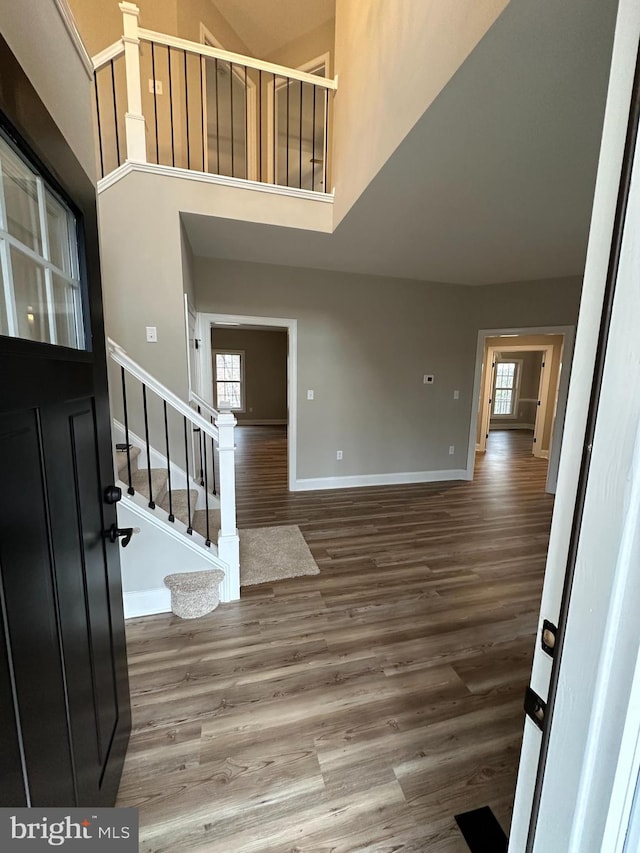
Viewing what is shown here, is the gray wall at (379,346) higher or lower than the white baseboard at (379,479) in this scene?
higher

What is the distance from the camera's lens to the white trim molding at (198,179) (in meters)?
2.62

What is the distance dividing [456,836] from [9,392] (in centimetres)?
181

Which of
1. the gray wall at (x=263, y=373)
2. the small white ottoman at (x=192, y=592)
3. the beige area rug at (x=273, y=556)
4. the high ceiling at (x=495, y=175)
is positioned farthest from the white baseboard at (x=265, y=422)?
the small white ottoman at (x=192, y=592)

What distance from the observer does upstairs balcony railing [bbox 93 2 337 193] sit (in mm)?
2600

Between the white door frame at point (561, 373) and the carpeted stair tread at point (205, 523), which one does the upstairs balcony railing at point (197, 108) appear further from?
the white door frame at point (561, 373)

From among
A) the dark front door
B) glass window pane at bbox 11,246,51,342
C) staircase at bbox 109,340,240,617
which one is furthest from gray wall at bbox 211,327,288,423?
glass window pane at bbox 11,246,51,342

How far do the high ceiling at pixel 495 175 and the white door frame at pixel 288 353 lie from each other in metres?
0.64

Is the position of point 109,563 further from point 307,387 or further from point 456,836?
point 307,387

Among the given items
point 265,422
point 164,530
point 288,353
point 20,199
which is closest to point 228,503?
point 164,530

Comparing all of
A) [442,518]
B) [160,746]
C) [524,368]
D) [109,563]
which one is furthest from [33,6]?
[524,368]

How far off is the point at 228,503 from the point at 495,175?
8.20ft

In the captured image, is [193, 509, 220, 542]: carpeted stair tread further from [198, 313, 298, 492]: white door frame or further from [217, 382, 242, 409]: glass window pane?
[217, 382, 242, 409]: glass window pane

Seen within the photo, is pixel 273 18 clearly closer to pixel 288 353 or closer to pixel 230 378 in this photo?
pixel 288 353

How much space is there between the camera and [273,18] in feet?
13.3
